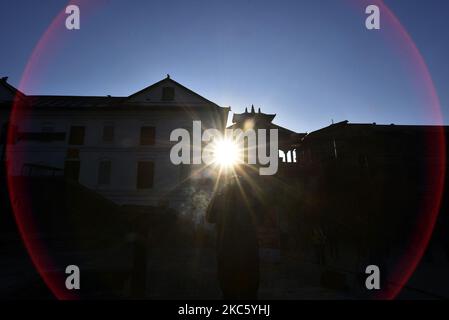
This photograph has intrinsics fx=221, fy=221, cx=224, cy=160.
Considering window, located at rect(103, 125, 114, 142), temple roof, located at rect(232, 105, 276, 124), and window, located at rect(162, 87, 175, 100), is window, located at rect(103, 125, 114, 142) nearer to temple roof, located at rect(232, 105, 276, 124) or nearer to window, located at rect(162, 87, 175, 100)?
window, located at rect(162, 87, 175, 100)

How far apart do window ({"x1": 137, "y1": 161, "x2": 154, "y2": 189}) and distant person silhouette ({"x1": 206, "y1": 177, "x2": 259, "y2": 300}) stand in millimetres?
17592

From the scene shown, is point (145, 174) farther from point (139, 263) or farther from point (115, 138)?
point (139, 263)

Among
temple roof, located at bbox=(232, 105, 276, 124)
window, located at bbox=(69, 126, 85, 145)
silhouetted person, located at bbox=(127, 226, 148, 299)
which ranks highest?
temple roof, located at bbox=(232, 105, 276, 124)

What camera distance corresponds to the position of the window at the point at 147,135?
20.0 m

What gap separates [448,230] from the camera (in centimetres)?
1540

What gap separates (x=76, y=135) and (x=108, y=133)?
110 inches

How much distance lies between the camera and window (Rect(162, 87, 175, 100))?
21312 mm

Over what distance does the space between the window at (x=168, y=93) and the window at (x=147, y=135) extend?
3437 millimetres

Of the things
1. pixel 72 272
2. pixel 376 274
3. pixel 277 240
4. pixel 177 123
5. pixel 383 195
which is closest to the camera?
pixel 72 272

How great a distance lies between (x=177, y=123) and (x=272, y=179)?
32.6 feet

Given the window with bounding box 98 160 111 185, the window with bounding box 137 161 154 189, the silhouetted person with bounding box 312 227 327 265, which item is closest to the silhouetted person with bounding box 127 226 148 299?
the silhouetted person with bounding box 312 227 327 265

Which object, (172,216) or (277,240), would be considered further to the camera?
(277,240)
